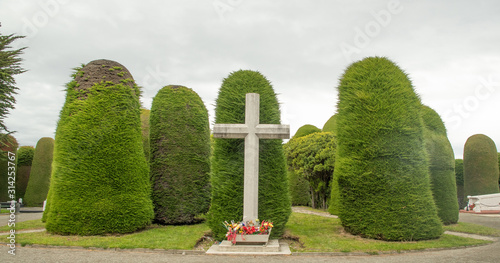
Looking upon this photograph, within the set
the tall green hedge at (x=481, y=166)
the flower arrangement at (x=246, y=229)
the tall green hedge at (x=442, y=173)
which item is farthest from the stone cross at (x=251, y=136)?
the tall green hedge at (x=481, y=166)

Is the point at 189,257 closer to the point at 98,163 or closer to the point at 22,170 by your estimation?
the point at 98,163

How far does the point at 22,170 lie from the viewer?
25312 mm

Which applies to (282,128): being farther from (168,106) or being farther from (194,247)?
(168,106)

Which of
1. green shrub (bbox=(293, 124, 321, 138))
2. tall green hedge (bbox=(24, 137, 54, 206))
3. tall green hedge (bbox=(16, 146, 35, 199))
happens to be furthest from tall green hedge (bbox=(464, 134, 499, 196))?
tall green hedge (bbox=(16, 146, 35, 199))

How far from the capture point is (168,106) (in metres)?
11.2

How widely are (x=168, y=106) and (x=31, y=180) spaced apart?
1795 centimetres

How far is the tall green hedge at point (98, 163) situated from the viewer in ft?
28.7

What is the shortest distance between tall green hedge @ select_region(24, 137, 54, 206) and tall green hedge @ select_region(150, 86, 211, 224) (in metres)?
16.3

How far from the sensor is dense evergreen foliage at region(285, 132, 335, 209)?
60.8 ft

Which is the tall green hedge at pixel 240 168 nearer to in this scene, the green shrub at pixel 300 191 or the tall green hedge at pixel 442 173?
the tall green hedge at pixel 442 173

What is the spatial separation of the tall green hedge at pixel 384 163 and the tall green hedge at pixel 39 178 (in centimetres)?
2231

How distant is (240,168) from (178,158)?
374 cm

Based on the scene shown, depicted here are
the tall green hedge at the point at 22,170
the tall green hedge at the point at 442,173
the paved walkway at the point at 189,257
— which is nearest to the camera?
the paved walkway at the point at 189,257

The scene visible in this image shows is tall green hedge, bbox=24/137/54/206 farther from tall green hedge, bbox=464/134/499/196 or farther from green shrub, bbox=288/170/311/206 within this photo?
tall green hedge, bbox=464/134/499/196
